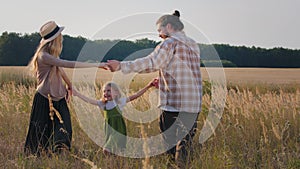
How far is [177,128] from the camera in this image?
4125 mm

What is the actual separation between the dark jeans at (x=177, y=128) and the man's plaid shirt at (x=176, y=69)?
0.23 feet

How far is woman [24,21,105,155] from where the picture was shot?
4.49 m

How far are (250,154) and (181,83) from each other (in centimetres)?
108

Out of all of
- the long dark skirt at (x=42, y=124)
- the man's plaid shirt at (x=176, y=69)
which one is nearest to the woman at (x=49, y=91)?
the long dark skirt at (x=42, y=124)

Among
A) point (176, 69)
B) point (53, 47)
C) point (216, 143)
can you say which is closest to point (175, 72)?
point (176, 69)

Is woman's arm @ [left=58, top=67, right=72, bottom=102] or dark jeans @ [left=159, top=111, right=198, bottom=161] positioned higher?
woman's arm @ [left=58, top=67, right=72, bottom=102]

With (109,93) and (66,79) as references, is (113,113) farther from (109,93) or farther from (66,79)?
(66,79)

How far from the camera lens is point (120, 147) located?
15.3ft

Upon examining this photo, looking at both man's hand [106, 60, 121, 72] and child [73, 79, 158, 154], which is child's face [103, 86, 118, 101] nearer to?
child [73, 79, 158, 154]

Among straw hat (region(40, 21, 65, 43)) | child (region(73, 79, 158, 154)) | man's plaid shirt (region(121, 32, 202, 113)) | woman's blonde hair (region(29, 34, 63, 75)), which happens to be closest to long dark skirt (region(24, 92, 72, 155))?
child (region(73, 79, 158, 154))

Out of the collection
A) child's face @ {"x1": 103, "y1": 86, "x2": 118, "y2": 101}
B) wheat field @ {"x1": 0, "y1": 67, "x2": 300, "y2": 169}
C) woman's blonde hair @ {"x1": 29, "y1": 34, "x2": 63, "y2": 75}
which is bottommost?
wheat field @ {"x1": 0, "y1": 67, "x2": 300, "y2": 169}

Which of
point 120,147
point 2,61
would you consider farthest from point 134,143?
point 2,61

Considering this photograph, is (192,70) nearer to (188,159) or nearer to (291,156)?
(188,159)

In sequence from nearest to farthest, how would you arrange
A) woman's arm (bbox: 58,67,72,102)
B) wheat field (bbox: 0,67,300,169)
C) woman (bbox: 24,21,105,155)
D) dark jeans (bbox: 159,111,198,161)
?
wheat field (bbox: 0,67,300,169) → dark jeans (bbox: 159,111,198,161) → woman (bbox: 24,21,105,155) → woman's arm (bbox: 58,67,72,102)
